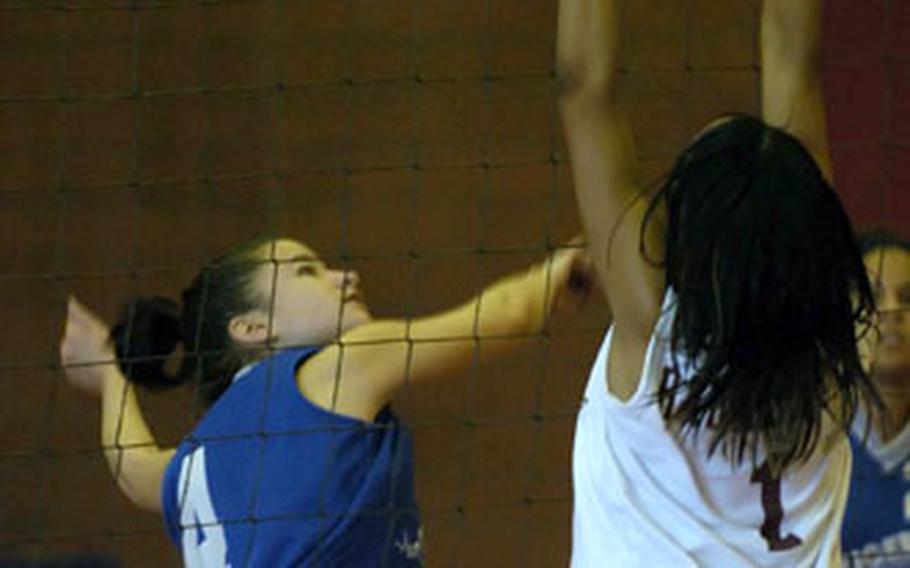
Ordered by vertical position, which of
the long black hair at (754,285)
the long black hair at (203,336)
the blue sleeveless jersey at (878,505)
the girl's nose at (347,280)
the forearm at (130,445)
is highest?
the long black hair at (754,285)

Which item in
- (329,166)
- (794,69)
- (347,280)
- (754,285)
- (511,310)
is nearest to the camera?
(754,285)

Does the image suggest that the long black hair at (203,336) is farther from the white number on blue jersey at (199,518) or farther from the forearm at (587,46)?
the forearm at (587,46)

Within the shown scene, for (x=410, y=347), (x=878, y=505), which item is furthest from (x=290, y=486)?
(x=878, y=505)

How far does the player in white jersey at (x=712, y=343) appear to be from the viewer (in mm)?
1135

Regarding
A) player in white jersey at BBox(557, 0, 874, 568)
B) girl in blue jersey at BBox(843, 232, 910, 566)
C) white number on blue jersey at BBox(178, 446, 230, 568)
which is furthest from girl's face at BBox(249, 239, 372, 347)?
player in white jersey at BBox(557, 0, 874, 568)

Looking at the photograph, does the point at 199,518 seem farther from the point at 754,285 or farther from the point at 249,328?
the point at 754,285

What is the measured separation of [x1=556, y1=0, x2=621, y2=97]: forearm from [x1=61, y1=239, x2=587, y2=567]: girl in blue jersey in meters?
0.42

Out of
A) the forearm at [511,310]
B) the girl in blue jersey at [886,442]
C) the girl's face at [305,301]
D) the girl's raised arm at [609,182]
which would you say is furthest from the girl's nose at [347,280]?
the girl's raised arm at [609,182]

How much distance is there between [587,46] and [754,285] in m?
0.20

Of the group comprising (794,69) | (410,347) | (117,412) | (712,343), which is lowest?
(117,412)

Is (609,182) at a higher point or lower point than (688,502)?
higher

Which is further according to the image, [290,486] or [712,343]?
[290,486]

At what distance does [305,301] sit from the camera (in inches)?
73.4

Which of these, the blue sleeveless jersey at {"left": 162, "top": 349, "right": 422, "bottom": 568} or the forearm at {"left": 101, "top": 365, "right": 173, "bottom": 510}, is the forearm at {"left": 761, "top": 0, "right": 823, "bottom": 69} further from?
the forearm at {"left": 101, "top": 365, "right": 173, "bottom": 510}
